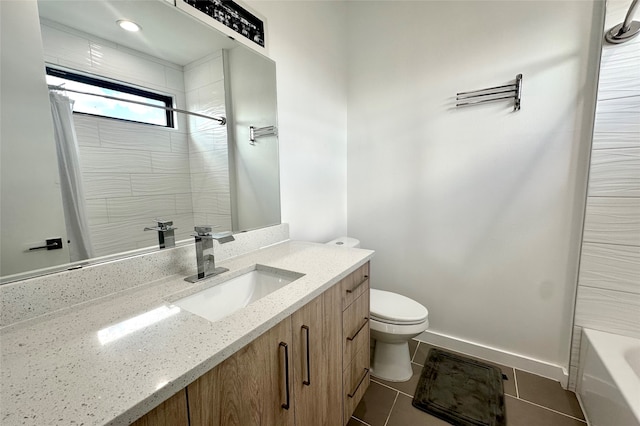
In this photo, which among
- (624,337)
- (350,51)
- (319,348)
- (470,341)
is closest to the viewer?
(319,348)

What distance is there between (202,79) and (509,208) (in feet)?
6.31

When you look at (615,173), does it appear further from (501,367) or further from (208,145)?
(208,145)

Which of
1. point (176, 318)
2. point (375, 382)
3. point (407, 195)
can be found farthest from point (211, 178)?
point (375, 382)

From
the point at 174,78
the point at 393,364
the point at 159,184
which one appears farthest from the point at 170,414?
the point at 393,364

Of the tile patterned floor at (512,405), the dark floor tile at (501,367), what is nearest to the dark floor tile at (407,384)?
the tile patterned floor at (512,405)

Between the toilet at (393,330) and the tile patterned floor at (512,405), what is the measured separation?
2.7 inches

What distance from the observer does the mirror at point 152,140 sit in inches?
32.3

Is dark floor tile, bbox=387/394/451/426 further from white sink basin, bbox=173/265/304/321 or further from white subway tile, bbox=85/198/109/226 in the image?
white subway tile, bbox=85/198/109/226

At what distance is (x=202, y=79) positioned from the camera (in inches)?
48.5

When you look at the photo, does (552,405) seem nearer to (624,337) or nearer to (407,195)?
(624,337)

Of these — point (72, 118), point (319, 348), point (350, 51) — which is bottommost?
point (319, 348)

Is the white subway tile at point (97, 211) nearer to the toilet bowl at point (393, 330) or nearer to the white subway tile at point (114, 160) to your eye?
the white subway tile at point (114, 160)

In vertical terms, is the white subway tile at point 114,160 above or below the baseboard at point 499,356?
above

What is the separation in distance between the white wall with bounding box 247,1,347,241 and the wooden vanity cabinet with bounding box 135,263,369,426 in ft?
2.37
